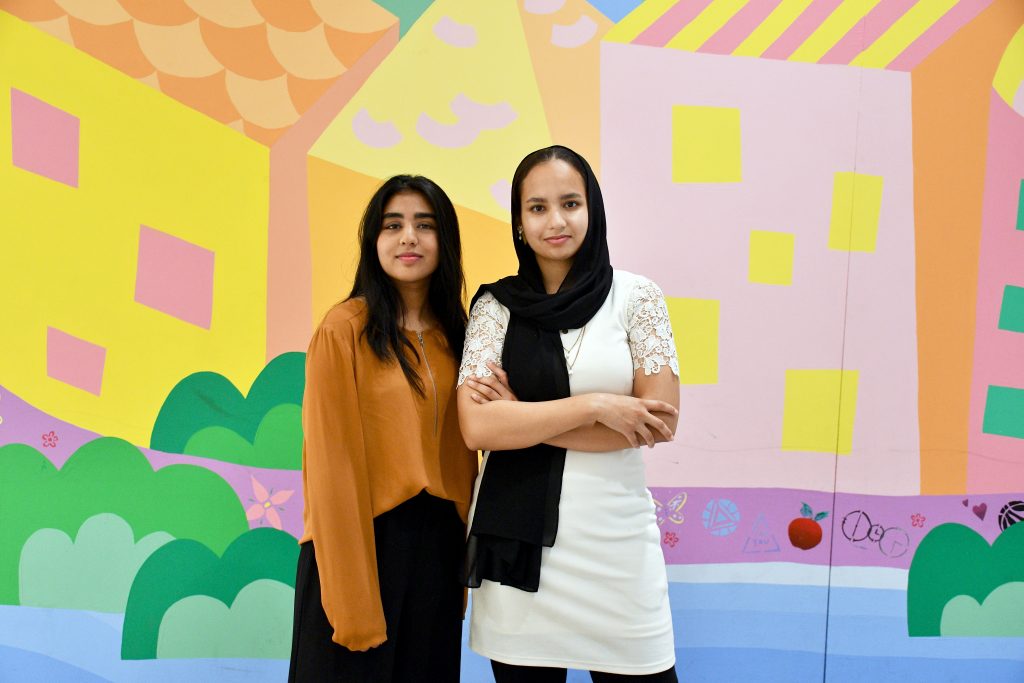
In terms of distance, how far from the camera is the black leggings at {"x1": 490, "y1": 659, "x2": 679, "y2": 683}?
160 centimetres

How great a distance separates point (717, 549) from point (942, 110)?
1.51 m

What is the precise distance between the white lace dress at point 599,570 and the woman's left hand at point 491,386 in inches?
0.7

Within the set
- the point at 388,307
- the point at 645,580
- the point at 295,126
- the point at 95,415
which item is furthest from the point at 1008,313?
the point at 95,415

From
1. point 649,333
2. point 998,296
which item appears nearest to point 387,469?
point 649,333

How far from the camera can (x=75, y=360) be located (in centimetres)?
237

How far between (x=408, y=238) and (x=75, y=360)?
135 cm

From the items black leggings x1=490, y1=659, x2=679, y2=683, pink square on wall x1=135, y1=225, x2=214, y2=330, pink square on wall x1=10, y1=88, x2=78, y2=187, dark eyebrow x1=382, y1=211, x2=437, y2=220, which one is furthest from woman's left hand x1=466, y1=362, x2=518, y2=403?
pink square on wall x1=10, y1=88, x2=78, y2=187

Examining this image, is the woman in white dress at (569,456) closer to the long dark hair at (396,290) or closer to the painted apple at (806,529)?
the long dark hair at (396,290)

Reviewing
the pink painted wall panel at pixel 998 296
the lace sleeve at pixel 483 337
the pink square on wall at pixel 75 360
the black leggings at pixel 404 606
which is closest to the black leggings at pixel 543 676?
the black leggings at pixel 404 606

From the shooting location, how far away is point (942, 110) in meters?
2.33

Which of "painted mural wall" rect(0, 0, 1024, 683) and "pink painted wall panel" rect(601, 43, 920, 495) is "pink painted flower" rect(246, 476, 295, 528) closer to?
"painted mural wall" rect(0, 0, 1024, 683)

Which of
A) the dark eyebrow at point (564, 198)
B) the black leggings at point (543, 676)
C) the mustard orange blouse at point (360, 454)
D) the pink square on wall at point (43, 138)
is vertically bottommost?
the black leggings at point (543, 676)

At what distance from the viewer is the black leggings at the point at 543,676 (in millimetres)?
1598

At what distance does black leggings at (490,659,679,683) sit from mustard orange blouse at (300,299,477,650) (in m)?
0.27
